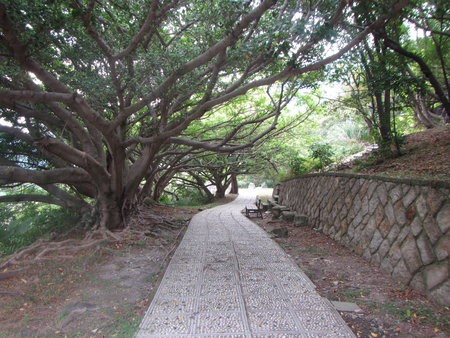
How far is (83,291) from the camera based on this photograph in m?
4.34

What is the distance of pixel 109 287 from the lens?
4.45 metres

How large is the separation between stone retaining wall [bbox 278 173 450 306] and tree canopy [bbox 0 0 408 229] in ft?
7.67

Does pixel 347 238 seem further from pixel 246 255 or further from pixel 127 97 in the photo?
pixel 127 97

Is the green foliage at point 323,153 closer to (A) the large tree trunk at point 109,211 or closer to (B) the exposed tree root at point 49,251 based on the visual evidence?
(A) the large tree trunk at point 109,211

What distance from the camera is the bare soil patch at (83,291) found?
3.38 metres

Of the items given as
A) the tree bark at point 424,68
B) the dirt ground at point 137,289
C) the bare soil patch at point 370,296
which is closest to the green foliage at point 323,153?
the dirt ground at point 137,289

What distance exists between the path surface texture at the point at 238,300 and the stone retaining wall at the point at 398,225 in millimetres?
1224

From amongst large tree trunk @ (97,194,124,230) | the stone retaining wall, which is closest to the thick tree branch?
large tree trunk @ (97,194,124,230)

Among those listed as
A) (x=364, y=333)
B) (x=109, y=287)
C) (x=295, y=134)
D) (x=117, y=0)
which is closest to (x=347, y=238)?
(x=364, y=333)

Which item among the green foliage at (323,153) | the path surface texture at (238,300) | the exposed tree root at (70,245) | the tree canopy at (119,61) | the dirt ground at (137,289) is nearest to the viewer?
the path surface texture at (238,300)

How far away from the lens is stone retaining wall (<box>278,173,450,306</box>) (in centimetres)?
353

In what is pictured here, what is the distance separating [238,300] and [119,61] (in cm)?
425

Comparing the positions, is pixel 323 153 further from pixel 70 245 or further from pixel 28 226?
pixel 28 226

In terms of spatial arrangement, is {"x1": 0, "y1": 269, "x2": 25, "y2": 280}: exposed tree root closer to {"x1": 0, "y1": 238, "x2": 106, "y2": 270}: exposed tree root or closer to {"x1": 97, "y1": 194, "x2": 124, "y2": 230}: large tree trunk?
{"x1": 0, "y1": 238, "x2": 106, "y2": 270}: exposed tree root
